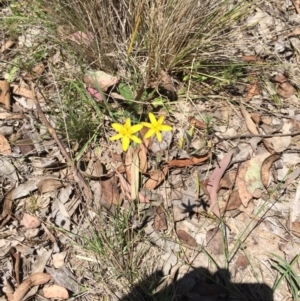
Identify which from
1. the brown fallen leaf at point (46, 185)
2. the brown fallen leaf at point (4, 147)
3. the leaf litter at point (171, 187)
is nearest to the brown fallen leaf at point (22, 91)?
the leaf litter at point (171, 187)

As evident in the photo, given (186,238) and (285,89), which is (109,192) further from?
(285,89)

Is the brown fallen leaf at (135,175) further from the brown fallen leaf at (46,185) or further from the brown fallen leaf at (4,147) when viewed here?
the brown fallen leaf at (4,147)

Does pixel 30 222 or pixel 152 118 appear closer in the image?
pixel 152 118

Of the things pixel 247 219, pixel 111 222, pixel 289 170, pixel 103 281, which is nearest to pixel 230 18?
pixel 289 170

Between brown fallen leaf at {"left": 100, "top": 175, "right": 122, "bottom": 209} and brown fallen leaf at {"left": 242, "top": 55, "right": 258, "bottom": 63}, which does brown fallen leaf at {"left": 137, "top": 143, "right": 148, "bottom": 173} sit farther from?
brown fallen leaf at {"left": 242, "top": 55, "right": 258, "bottom": 63}

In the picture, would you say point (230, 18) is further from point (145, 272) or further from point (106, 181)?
point (145, 272)

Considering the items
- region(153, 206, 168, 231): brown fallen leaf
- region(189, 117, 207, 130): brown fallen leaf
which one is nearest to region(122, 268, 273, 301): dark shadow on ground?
region(153, 206, 168, 231): brown fallen leaf

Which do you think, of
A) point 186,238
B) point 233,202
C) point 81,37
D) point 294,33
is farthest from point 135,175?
point 294,33
